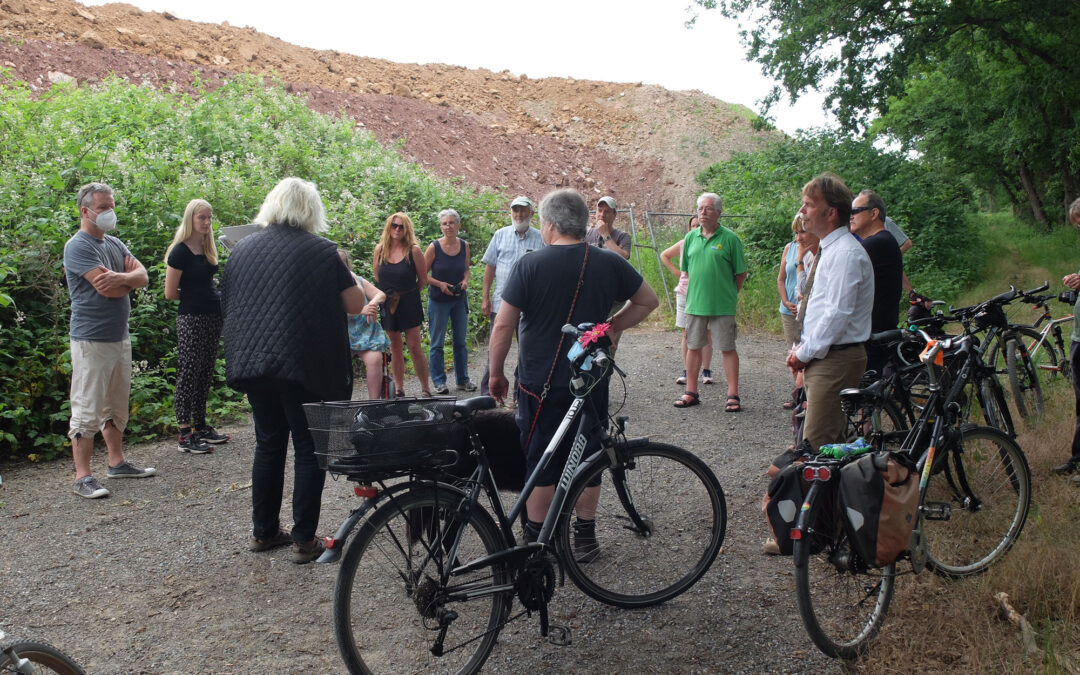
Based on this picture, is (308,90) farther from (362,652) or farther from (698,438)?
(362,652)

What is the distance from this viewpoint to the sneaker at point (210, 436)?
7.43 metres

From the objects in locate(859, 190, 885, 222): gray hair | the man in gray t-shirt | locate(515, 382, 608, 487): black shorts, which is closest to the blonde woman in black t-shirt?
the man in gray t-shirt

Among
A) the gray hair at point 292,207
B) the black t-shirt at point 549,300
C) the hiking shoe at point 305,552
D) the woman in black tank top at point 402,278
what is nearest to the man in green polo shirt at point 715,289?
the woman in black tank top at point 402,278

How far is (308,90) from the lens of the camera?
34.9m

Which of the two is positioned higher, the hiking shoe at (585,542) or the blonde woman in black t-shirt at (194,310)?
the blonde woman in black t-shirt at (194,310)

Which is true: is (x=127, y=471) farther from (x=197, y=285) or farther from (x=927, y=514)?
(x=927, y=514)

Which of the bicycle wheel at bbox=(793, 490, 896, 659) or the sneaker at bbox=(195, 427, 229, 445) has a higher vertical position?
the bicycle wheel at bbox=(793, 490, 896, 659)

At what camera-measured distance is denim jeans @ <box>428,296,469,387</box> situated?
30.0 feet

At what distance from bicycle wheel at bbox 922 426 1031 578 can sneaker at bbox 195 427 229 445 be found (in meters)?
5.89

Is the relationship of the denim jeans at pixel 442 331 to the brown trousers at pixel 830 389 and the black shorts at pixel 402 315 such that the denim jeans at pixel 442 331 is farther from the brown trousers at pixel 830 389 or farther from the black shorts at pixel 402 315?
the brown trousers at pixel 830 389

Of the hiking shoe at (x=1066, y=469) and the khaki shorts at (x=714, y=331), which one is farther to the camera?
the khaki shorts at (x=714, y=331)

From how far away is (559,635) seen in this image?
3824 millimetres

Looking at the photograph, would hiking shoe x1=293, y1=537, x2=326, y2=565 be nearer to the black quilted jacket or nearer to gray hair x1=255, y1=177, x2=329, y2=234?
the black quilted jacket

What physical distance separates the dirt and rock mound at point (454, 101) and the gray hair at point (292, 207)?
987 inches
